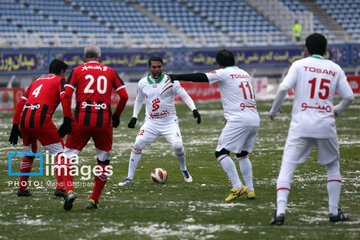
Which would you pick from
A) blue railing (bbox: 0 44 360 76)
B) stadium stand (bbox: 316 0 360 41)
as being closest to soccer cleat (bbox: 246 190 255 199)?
blue railing (bbox: 0 44 360 76)

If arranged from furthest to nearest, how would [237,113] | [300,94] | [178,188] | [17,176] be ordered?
[17,176], [178,188], [237,113], [300,94]

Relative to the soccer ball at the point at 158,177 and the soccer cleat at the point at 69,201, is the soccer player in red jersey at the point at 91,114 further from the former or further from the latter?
the soccer ball at the point at 158,177

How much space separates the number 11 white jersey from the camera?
7.30 m

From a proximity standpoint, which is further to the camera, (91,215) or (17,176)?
(17,176)

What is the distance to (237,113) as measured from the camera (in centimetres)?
902

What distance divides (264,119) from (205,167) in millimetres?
11123

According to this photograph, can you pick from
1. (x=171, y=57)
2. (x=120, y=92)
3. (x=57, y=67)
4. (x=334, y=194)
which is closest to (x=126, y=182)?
(x=57, y=67)

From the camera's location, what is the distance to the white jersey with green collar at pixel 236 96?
8.99 m

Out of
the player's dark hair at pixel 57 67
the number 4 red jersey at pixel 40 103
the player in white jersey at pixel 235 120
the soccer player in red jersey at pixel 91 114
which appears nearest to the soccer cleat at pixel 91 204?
the soccer player in red jersey at pixel 91 114

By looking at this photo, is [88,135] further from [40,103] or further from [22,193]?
[22,193]

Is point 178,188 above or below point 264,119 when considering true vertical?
above

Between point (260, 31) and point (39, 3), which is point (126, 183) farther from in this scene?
point (260, 31)

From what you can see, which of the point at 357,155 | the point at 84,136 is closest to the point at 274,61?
the point at 357,155

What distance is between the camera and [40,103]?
922 centimetres
